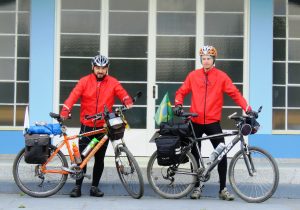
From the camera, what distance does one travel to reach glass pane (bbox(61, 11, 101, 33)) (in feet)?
33.4

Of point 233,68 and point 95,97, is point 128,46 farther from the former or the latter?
point 95,97

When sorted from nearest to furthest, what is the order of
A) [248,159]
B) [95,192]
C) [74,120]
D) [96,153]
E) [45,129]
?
[248,159], [45,129], [96,153], [95,192], [74,120]

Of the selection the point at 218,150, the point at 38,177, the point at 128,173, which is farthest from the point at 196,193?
the point at 38,177

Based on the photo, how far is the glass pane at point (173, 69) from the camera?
10.2m

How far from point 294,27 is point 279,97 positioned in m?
1.09

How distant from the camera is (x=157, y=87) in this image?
10125 millimetres

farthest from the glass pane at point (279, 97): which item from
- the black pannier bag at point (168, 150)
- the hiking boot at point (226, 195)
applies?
the black pannier bag at point (168, 150)

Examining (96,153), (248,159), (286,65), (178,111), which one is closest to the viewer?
(248,159)

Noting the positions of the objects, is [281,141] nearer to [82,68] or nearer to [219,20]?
[219,20]

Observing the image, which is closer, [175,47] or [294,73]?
[175,47]

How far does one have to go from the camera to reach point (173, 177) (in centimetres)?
823

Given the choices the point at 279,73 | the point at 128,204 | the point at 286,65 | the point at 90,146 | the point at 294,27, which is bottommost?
the point at 128,204

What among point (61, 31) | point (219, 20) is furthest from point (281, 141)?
point (61, 31)

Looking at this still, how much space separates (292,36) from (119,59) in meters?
2.66
